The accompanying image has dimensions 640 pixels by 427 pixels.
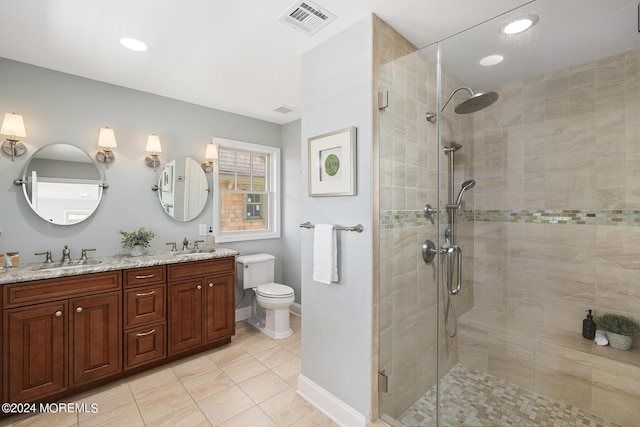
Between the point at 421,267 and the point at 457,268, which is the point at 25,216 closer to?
the point at 421,267

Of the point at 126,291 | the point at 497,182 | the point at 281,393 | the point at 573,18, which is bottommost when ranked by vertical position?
the point at 281,393

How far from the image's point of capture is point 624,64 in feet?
4.34

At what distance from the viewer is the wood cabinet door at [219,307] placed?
2.75 meters

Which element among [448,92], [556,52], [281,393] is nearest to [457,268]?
[448,92]

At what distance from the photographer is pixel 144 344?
238 centimetres

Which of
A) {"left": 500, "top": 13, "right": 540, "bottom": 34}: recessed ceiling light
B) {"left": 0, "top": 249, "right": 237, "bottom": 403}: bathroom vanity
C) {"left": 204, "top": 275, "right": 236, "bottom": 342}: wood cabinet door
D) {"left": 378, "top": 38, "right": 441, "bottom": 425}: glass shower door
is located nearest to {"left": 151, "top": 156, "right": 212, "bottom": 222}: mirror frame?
{"left": 0, "top": 249, "right": 237, "bottom": 403}: bathroom vanity

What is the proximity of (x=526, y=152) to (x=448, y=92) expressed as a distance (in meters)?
0.54

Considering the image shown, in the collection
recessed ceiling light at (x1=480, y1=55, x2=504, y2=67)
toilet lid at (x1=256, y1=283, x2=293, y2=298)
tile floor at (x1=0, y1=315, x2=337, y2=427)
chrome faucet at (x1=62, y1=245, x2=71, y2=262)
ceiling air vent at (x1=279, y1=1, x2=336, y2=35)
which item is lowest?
tile floor at (x1=0, y1=315, x2=337, y2=427)

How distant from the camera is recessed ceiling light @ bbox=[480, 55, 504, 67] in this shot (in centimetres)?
154

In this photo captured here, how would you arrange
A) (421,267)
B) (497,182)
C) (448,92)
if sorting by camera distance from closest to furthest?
(497,182) → (448,92) → (421,267)

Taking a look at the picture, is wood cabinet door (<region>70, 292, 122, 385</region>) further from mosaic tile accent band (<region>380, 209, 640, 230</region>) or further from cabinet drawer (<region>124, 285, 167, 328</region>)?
mosaic tile accent band (<region>380, 209, 640, 230</region>)

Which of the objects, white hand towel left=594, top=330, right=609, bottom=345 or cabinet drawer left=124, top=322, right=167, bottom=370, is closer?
white hand towel left=594, top=330, right=609, bottom=345

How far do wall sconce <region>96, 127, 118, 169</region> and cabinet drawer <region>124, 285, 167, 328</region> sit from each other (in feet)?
4.02

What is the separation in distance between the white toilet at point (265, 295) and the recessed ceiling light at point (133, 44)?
2139mm
